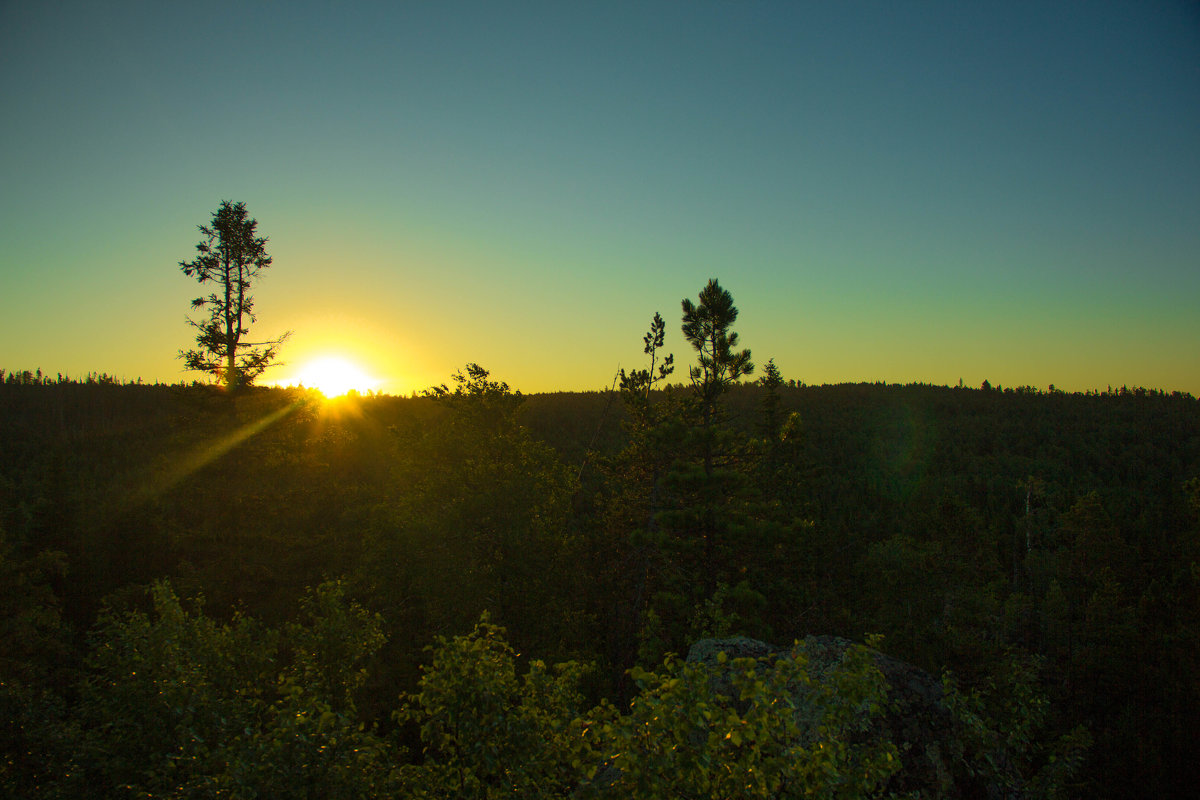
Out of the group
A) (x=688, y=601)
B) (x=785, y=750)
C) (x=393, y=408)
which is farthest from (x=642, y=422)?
(x=393, y=408)

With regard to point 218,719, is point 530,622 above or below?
below

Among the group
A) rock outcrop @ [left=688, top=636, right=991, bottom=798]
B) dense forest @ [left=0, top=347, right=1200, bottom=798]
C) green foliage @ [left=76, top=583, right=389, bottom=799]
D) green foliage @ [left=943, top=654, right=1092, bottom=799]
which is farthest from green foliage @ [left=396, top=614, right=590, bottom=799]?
green foliage @ [left=943, top=654, right=1092, bottom=799]

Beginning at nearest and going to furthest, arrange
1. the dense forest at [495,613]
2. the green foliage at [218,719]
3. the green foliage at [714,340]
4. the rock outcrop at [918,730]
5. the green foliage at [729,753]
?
the green foliage at [729,753], the green foliage at [218,719], the dense forest at [495,613], the rock outcrop at [918,730], the green foliage at [714,340]

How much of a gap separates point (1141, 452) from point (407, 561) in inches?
3939

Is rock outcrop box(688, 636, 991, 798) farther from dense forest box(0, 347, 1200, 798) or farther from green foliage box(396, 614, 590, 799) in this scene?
green foliage box(396, 614, 590, 799)

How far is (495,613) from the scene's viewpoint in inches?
698

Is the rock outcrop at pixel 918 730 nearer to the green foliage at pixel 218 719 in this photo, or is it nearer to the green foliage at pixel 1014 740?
the green foliage at pixel 1014 740

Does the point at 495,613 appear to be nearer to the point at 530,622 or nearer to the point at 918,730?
the point at 530,622

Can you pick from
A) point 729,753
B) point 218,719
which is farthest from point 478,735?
point 218,719

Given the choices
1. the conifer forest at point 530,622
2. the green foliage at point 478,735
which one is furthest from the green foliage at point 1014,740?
the green foliage at point 478,735

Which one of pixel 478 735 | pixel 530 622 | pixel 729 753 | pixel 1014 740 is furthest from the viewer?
pixel 530 622

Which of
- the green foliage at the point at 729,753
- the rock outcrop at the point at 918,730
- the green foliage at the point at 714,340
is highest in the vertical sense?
the green foliage at the point at 714,340

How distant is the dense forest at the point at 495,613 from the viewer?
6.63m

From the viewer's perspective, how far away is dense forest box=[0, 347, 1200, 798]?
6629mm
